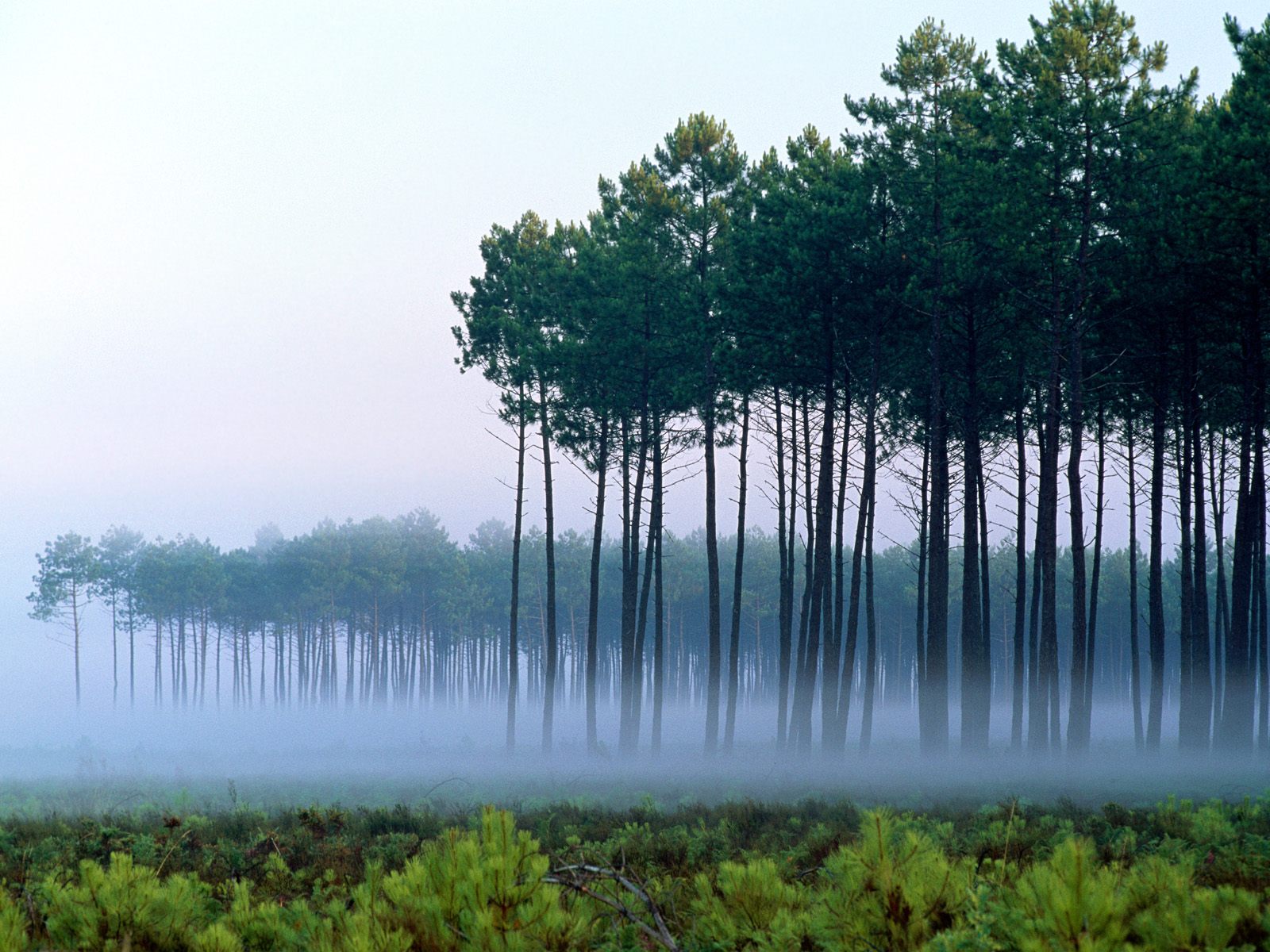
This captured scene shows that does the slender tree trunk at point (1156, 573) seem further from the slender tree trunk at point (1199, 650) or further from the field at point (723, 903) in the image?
the field at point (723, 903)

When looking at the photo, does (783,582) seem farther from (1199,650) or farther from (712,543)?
(1199,650)

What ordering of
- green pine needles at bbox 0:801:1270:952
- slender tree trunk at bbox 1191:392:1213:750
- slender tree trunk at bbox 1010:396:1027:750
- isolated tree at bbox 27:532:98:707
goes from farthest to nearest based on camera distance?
isolated tree at bbox 27:532:98:707, slender tree trunk at bbox 1010:396:1027:750, slender tree trunk at bbox 1191:392:1213:750, green pine needles at bbox 0:801:1270:952

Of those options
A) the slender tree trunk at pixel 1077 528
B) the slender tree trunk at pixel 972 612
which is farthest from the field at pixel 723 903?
the slender tree trunk at pixel 972 612

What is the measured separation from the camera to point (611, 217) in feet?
93.4

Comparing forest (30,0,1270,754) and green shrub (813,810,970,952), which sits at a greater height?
forest (30,0,1270,754)

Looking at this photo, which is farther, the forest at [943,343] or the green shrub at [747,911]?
the forest at [943,343]

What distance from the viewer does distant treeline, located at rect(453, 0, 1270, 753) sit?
1945 cm

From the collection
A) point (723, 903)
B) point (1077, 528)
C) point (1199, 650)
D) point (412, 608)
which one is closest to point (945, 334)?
point (1077, 528)

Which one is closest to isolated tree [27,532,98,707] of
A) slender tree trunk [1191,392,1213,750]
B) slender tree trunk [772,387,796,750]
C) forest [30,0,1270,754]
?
forest [30,0,1270,754]

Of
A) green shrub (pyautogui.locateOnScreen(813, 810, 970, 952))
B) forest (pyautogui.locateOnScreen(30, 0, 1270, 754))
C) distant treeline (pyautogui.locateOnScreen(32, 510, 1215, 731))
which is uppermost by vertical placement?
forest (pyautogui.locateOnScreen(30, 0, 1270, 754))

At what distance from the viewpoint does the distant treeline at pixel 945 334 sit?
1945 cm

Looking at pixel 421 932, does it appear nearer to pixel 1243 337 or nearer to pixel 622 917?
pixel 622 917

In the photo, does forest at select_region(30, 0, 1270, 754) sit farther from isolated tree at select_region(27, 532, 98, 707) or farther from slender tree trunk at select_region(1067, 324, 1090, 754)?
isolated tree at select_region(27, 532, 98, 707)

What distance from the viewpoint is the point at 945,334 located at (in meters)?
23.3
